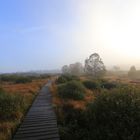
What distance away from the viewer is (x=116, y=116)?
11.2 meters

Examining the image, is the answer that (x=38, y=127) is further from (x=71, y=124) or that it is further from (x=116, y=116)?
(x=116, y=116)

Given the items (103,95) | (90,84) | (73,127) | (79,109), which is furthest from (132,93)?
(90,84)

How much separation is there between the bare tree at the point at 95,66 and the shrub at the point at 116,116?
200ft

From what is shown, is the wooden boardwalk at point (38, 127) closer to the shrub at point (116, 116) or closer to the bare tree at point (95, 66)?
the shrub at point (116, 116)

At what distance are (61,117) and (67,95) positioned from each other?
791cm

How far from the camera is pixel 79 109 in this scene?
15.9 metres

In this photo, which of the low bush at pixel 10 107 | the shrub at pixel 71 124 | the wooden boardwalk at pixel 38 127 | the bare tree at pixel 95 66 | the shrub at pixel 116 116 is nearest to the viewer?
the wooden boardwalk at pixel 38 127

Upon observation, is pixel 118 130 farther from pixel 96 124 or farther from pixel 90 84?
pixel 90 84

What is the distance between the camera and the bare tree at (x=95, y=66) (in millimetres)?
73500

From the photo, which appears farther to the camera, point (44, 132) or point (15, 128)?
point (15, 128)

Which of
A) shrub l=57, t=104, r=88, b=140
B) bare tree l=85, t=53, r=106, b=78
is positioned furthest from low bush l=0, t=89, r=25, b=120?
bare tree l=85, t=53, r=106, b=78

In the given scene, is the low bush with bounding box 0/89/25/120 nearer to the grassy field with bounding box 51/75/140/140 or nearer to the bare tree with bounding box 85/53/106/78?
the grassy field with bounding box 51/75/140/140

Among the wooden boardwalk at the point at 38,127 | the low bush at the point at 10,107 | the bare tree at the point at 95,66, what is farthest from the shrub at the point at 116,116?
the bare tree at the point at 95,66

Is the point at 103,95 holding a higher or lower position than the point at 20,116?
higher
